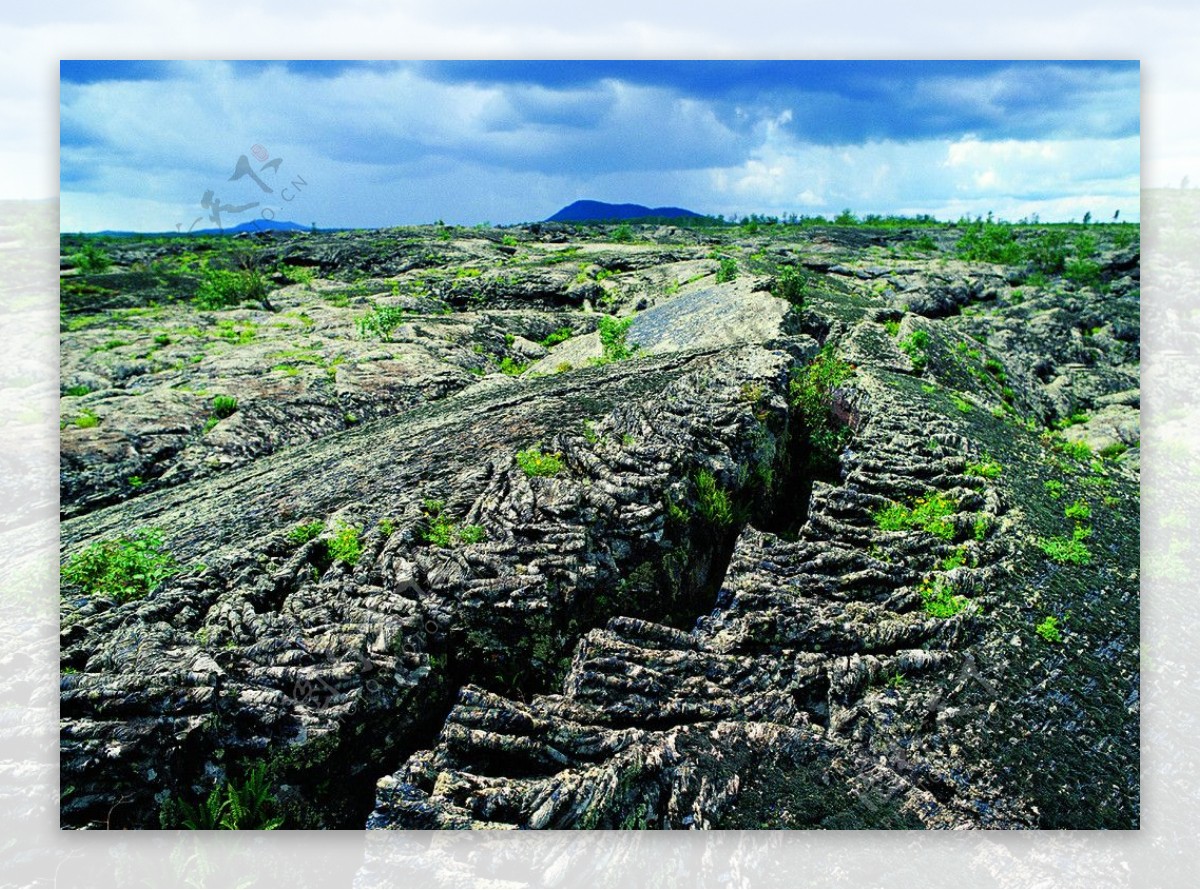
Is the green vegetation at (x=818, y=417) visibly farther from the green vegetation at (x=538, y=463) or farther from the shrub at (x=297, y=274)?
the shrub at (x=297, y=274)

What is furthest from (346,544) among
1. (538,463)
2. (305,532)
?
(538,463)

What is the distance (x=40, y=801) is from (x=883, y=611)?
26.4 ft

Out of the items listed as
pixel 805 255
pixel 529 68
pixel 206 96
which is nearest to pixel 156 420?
pixel 206 96

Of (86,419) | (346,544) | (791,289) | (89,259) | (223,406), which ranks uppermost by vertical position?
(791,289)

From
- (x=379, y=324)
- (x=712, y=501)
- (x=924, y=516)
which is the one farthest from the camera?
(x=379, y=324)

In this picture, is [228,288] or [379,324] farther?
[228,288]

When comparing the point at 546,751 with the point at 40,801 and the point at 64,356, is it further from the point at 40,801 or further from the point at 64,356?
the point at 64,356

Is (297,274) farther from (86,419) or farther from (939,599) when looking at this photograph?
(939,599)

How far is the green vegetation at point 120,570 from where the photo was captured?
7.29 m

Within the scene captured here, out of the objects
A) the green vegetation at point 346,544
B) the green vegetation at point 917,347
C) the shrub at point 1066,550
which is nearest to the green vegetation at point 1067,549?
the shrub at point 1066,550

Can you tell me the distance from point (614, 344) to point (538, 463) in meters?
7.21

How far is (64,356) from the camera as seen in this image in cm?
1109

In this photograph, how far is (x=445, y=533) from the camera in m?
7.62

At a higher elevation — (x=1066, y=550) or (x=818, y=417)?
(x=818, y=417)
